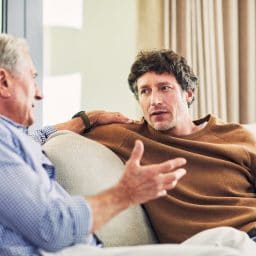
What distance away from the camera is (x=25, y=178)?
1.24 m

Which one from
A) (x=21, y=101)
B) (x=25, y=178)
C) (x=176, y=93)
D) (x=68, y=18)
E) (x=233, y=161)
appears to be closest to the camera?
(x=25, y=178)

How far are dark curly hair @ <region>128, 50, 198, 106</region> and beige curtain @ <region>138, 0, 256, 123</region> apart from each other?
950 mm

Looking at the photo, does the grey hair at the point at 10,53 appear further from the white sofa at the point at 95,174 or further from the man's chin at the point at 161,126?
the man's chin at the point at 161,126

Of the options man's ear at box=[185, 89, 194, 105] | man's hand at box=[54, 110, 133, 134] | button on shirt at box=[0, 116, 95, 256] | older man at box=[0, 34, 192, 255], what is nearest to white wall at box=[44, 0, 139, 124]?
man's hand at box=[54, 110, 133, 134]

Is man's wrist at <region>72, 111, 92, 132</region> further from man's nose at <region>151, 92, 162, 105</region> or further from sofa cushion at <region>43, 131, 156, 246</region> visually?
man's nose at <region>151, 92, 162, 105</region>

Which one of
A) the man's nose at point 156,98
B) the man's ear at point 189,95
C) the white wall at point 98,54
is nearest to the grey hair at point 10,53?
the man's nose at point 156,98

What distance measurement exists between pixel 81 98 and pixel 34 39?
17.6 inches

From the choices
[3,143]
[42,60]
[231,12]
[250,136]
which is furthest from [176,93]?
[231,12]

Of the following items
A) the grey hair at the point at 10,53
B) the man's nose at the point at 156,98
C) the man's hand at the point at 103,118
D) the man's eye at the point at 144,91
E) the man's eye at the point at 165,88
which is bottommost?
the man's hand at the point at 103,118

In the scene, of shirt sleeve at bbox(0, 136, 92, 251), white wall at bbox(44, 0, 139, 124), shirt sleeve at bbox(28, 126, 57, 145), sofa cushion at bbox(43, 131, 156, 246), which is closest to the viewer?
shirt sleeve at bbox(0, 136, 92, 251)

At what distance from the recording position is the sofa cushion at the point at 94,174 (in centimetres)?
177

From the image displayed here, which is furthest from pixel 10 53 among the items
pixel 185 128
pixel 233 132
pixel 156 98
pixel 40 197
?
pixel 233 132

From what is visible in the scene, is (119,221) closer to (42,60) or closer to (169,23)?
(42,60)

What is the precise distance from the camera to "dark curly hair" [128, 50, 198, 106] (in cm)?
212
